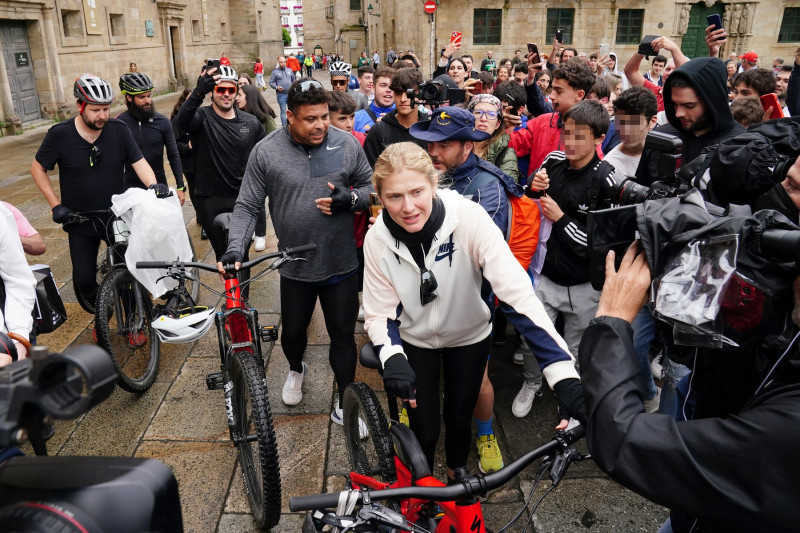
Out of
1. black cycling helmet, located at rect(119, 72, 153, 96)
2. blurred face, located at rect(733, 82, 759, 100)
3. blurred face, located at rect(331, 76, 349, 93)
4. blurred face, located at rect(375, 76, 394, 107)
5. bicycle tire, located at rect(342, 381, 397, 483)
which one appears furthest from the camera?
blurred face, located at rect(331, 76, 349, 93)

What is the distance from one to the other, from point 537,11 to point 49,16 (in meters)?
21.1

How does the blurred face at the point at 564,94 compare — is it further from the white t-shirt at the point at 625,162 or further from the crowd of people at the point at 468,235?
the white t-shirt at the point at 625,162

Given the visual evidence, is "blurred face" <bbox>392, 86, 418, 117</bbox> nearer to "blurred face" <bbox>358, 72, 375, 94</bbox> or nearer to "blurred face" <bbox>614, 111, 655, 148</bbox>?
"blurred face" <bbox>614, 111, 655, 148</bbox>

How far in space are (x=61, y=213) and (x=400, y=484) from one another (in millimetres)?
3193

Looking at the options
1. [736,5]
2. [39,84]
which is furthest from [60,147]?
[736,5]

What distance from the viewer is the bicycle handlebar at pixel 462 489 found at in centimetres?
163

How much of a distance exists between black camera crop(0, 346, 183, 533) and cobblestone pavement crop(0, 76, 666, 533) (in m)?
1.97

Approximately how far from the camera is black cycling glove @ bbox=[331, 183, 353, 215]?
3.36m

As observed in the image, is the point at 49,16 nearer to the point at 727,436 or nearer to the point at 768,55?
the point at 727,436

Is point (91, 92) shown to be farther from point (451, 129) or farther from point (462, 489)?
point (462, 489)

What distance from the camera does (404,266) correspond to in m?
2.56

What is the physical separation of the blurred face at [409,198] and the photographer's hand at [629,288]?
1043 mm

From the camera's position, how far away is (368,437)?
9.06ft

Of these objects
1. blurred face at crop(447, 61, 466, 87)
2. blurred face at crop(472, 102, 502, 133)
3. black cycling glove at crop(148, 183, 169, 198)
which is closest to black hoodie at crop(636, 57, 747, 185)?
blurred face at crop(472, 102, 502, 133)
